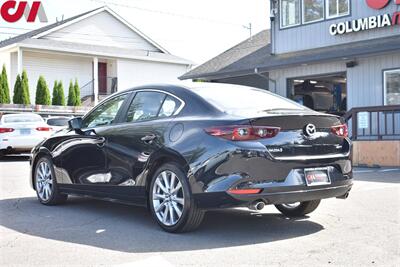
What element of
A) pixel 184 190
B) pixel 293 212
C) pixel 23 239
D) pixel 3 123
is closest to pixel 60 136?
pixel 23 239

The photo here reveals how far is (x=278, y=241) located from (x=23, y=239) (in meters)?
2.55

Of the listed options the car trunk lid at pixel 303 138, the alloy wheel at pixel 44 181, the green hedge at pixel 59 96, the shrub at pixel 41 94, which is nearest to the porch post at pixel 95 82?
the green hedge at pixel 59 96

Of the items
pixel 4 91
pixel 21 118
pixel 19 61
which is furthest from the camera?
pixel 19 61

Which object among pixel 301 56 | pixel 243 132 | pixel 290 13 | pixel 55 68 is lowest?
pixel 243 132

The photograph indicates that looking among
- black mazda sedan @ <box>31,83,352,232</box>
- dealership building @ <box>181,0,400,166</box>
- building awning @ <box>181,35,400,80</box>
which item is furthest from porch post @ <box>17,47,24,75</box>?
black mazda sedan @ <box>31,83,352,232</box>

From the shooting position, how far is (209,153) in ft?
17.5

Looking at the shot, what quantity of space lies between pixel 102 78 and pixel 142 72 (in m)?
2.44

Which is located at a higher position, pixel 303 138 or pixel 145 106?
pixel 145 106

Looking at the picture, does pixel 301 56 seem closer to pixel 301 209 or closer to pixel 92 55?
pixel 301 209

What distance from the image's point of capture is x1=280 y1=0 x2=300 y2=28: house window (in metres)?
18.5

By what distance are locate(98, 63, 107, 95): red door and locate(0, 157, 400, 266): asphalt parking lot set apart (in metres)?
24.9

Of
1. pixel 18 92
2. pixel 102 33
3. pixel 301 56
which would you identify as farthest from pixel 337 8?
pixel 102 33

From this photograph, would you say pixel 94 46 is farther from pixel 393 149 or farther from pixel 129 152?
pixel 129 152

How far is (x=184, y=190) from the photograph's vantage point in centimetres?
550
